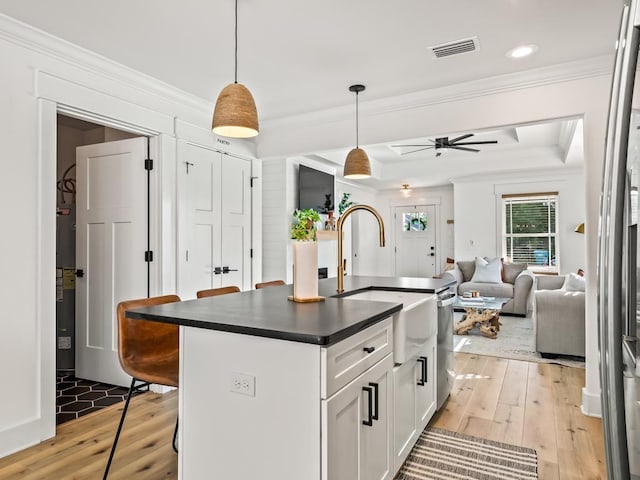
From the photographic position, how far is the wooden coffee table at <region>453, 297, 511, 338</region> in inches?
204

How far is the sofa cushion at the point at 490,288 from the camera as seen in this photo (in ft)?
21.9

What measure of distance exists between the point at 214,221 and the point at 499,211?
581 centimetres

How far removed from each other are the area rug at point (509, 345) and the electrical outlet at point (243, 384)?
364cm

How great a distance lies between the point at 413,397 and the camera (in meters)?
2.29

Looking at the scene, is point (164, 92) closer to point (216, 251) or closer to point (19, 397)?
point (216, 251)

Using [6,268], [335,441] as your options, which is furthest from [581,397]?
[6,268]

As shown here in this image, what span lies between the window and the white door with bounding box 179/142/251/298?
539cm

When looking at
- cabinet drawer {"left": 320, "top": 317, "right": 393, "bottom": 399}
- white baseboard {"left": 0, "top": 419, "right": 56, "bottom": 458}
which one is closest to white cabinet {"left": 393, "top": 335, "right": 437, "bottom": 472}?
cabinet drawer {"left": 320, "top": 317, "right": 393, "bottom": 399}

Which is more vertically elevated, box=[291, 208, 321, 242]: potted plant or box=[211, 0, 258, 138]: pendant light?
box=[211, 0, 258, 138]: pendant light

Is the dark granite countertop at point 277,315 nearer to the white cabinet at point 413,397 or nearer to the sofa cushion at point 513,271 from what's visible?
the white cabinet at point 413,397

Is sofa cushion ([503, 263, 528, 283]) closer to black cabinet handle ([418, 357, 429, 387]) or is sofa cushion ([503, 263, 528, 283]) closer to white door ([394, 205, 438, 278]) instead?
white door ([394, 205, 438, 278])

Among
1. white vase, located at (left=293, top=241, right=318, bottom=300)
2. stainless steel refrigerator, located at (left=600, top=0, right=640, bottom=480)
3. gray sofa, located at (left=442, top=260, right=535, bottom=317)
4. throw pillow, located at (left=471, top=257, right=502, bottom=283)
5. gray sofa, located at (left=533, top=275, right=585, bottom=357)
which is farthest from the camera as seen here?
throw pillow, located at (left=471, top=257, right=502, bottom=283)

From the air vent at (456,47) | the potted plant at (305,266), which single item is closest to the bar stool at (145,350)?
the potted plant at (305,266)

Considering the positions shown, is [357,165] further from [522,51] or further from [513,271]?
[513,271]
